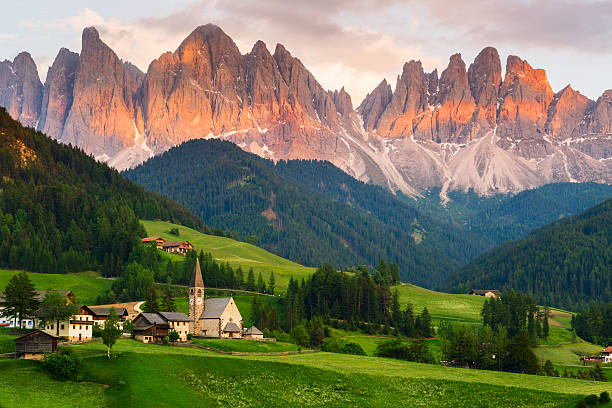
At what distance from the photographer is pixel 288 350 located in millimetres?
136125

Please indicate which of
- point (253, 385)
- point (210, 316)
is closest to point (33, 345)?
point (253, 385)

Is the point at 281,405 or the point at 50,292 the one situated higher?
the point at 50,292

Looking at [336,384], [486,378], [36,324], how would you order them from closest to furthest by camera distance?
[336,384] < [486,378] < [36,324]

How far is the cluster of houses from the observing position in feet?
431

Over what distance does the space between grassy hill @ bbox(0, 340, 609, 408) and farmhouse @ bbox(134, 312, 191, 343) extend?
724 inches

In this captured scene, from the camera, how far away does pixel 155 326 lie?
435 feet

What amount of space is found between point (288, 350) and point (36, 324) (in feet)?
147

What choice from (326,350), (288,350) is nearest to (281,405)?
(288,350)

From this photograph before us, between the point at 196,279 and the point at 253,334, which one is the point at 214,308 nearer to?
the point at 196,279

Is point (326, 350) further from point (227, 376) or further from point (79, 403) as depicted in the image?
point (79, 403)

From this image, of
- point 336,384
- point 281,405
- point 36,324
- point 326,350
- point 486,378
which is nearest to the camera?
point 281,405

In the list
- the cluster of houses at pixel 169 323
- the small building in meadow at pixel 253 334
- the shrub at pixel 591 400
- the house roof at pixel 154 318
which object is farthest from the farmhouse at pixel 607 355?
the house roof at pixel 154 318

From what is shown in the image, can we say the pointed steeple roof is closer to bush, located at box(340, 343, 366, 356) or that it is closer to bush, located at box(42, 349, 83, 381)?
bush, located at box(340, 343, 366, 356)

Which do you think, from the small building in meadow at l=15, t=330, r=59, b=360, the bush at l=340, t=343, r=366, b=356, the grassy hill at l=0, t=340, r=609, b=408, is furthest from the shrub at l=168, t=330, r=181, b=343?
the bush at l=340, t=343, r=366, b=356
